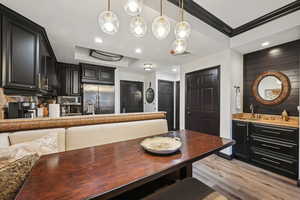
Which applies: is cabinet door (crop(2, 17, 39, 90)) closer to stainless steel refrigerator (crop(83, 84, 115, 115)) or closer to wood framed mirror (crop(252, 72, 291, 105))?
stainless steel refrigerator (crop(83, 84, 115, 115))

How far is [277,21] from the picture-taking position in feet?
7.07

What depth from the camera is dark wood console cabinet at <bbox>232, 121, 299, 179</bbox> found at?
7.04 feet

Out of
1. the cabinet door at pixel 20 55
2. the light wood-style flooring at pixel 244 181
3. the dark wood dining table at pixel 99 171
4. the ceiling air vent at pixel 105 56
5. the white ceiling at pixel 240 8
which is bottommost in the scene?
the light wood-style flooring at pixel 244 181

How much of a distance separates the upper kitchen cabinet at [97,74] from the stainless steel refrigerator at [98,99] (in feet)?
0.53

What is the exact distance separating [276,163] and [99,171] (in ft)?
10.1

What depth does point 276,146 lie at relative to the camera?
7.61 ft

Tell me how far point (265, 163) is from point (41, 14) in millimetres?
A: 4422

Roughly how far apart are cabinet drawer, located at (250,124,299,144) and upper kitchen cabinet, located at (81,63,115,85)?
13.5 feet

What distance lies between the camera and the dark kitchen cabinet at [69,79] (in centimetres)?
394

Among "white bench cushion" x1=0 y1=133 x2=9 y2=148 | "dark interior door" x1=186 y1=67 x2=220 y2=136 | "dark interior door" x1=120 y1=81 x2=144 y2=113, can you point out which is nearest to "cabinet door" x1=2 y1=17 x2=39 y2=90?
"white bench cushion" x1=0 y1=133 x2=9 y2=148

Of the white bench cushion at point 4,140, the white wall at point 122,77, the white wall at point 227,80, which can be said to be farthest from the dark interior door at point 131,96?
the white bench cushion at point 4,140

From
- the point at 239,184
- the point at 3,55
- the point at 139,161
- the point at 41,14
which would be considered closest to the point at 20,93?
the point at 3,55

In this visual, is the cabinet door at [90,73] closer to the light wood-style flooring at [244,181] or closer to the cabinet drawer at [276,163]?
the light wood-style flooring at [244,181]

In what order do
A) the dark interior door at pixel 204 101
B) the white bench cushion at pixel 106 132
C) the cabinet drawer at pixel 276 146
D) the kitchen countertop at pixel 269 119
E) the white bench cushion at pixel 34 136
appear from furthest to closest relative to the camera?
the dark interior door at pixel 204 101 < the kitchen countertop at pixel 269 119 < the cabinet drawer at pixel 276 146 < the white bench cushion at pixel 106 132 < the white bench cushion at pixel 34 136
